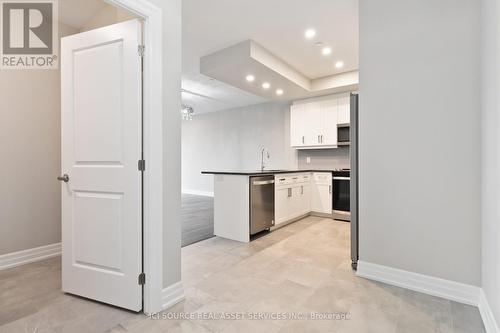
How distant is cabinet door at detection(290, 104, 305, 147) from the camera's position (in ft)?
18.1

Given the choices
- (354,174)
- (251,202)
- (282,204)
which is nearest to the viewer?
(354,174)

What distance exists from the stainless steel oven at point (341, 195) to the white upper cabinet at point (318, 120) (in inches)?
26.3

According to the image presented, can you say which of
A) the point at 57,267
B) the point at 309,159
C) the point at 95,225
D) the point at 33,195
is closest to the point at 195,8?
the point at 95,225

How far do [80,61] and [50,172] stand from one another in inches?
67.0

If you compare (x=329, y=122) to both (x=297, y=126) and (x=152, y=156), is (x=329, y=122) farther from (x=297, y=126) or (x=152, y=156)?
(x=152, y=156)

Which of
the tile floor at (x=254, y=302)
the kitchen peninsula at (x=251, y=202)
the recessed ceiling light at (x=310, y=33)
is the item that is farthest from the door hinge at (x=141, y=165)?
the recessed ceiling light at (x=310, y=33)

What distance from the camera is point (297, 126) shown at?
221 inches

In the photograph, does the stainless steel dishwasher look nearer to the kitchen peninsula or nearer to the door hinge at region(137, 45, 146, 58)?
the kitchen peninsula

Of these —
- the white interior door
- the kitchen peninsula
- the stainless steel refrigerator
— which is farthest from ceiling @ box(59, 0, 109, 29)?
the stainless steel refrigerator

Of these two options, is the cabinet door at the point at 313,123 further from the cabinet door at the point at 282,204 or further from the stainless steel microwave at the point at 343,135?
the cabinet door at the point at 282,204

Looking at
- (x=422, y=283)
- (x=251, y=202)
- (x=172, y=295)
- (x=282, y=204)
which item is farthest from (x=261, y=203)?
(x=422, y=283)

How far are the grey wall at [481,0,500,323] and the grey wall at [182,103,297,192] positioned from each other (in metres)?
4.49

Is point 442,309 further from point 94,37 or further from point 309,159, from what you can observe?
point 309,159

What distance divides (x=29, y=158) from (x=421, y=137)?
13.3ft
